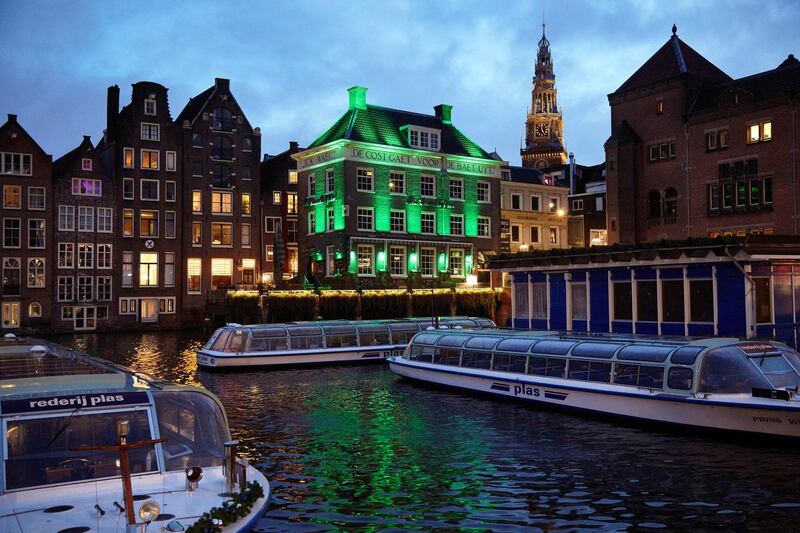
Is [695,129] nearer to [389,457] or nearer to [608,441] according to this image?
[608,441]

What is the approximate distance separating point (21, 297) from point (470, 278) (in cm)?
3688

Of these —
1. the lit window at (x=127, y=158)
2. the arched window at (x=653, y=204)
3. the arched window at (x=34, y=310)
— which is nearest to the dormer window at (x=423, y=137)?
the arched window at (x=653, y=204)

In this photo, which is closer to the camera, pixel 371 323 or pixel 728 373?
pixel 728 373

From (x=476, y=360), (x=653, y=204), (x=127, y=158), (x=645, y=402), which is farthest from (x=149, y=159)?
(x=645, y=402)

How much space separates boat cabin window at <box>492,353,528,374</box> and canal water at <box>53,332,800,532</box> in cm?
129


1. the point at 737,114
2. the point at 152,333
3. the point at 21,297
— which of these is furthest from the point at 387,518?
the point at 21,297

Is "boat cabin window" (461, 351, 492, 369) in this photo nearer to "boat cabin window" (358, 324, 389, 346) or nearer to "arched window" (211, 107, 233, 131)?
"boat cabin window" (358, 324, 389, 346)

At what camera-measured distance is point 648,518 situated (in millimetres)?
13438

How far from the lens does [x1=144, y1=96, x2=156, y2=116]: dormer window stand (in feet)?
230

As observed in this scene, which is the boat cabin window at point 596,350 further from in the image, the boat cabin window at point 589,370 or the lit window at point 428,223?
the lit window at point 428,223

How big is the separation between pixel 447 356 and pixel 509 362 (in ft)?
12.1

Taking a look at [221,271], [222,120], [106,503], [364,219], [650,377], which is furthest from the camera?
[222,120]

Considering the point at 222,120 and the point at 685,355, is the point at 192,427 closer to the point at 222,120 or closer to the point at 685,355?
the point at 685,355

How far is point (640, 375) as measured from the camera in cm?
2230
